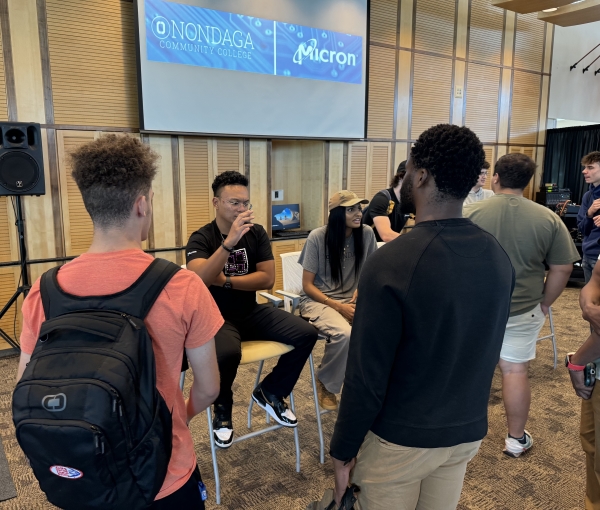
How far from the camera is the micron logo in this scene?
472cm

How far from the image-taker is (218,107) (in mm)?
4324

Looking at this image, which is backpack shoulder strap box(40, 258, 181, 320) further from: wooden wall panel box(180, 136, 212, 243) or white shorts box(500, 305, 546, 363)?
wooden wall panel box(180, 136, 212, 243)

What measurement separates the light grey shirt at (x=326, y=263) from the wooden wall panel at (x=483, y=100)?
4.47 metres

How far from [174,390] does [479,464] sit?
1887 millimetres

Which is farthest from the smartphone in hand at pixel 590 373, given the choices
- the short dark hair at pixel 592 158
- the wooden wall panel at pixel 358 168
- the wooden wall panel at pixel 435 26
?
the wooden wall panel at pixel 435 26

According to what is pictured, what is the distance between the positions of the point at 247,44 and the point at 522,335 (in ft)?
11.8

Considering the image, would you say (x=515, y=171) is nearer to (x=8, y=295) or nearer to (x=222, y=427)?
(x=222, y=427)

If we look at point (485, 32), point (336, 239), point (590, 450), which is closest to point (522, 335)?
point (590, 450)

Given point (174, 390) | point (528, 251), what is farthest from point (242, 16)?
point (174, 390)

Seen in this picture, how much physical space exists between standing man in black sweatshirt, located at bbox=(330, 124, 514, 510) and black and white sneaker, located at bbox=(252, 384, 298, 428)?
1.21 m

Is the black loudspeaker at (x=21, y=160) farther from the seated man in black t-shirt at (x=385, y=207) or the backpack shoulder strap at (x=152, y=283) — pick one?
the backpack shoulder strap at (x=152, y=283)

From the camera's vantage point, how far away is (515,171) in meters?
2.24

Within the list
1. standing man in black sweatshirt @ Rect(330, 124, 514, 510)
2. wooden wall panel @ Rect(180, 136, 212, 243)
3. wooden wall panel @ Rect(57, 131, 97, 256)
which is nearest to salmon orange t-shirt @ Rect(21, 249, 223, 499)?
standing man in black sweatshirt @ Rect(330, 124, 514, 510)

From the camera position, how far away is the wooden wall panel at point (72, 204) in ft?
12.4
